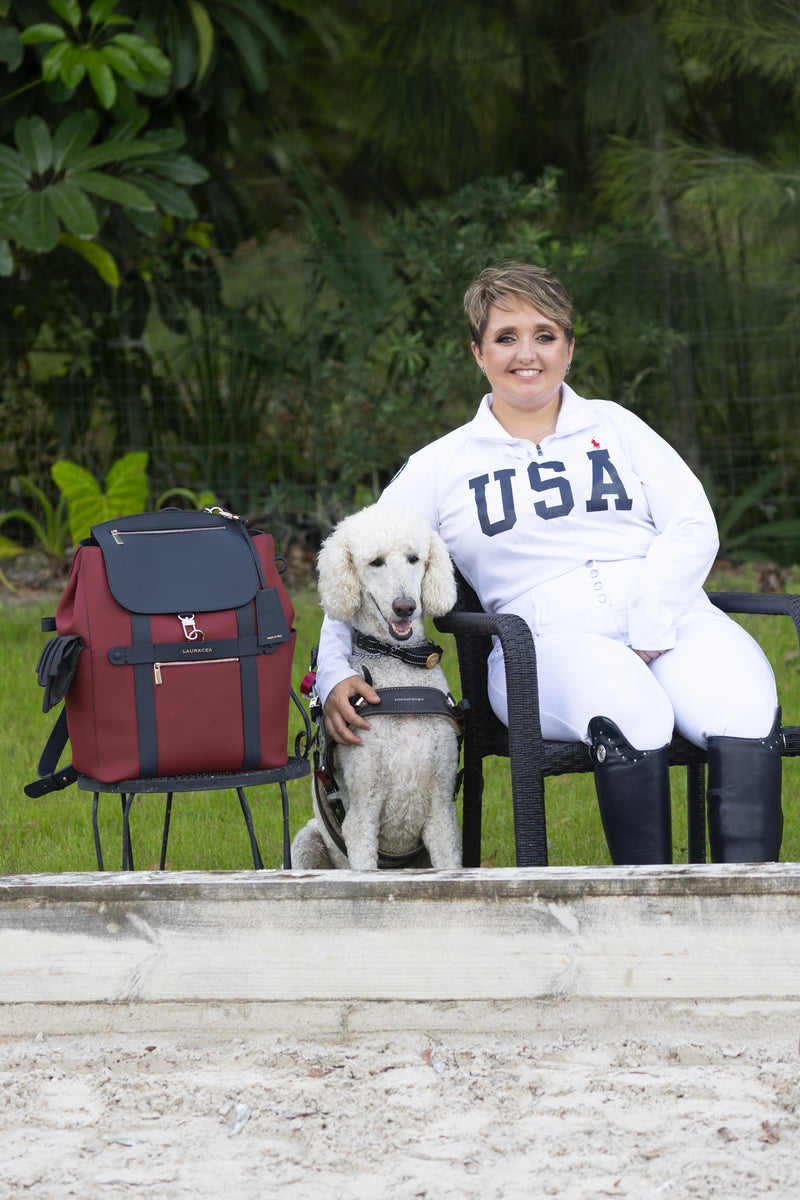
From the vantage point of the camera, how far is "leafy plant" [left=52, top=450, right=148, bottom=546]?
21.9 feet

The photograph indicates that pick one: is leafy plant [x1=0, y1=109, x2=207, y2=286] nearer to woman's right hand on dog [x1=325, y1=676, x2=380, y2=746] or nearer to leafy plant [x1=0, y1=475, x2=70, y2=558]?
leafy plant [x1=0, y1=475, x2=70, y2=558]

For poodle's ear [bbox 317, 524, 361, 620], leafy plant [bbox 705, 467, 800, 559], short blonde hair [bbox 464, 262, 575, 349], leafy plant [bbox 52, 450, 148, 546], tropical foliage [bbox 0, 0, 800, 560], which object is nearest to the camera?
poodle's ear [bbox 317, 524, 361, 620]

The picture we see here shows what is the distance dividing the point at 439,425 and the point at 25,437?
260 cm

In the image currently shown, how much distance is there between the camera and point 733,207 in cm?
667

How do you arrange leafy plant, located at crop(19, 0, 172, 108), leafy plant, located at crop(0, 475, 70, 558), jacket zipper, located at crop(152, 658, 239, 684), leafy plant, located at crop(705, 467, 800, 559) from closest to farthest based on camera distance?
jacket zipper, located at crop(152, 658, 239, 684) < leafy plant, located at crop(19, 0, 172, 108) < leafy plant, located at crop(0, 475, 70, 558) < leafy plant, located at crop(705, 467, 800, 559)

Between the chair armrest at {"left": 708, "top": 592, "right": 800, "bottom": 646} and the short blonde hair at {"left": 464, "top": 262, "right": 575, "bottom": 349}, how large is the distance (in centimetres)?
65

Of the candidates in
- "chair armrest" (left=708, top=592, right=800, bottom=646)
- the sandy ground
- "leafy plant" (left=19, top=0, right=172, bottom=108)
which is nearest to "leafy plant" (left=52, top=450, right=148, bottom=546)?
"leafy plant" (left=19, top=0, right=172, bottom=108)

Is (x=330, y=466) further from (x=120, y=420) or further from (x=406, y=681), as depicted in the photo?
(x=406, y=681)

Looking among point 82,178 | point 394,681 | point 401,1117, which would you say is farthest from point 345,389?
point 401,1117

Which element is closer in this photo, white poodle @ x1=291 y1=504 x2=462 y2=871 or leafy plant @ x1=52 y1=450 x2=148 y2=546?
white poodle @ x1=291 y1=504 x2=462 y2=871

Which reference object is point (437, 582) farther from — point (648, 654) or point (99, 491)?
point (99, 491)

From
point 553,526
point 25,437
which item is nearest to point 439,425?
point 25,437

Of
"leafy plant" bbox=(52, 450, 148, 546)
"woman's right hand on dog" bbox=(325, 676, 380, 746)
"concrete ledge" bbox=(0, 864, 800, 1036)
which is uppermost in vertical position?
"leafy plant" bbox=(52, 450, 148, 546)

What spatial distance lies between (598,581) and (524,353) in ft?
1.67
